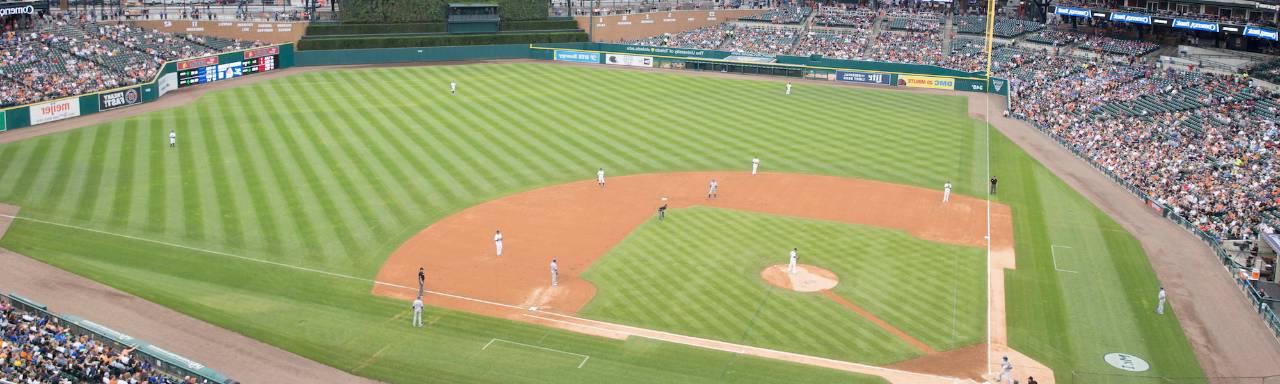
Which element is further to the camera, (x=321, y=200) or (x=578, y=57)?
(x=578, y=57)

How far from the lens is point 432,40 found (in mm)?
82875

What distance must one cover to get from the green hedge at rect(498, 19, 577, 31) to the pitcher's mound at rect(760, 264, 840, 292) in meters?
56.2

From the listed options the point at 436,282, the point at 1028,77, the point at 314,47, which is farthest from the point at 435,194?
the point at 1028,77

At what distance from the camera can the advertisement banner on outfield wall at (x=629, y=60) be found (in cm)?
8519

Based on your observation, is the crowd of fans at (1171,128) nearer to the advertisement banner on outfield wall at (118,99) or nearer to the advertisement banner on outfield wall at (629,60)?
the advertisement banner on outfield wall at (629,60)

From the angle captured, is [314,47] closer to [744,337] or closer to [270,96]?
[270,96]

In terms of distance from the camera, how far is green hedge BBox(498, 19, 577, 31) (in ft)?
289

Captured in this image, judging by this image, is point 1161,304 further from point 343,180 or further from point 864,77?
point 864,77

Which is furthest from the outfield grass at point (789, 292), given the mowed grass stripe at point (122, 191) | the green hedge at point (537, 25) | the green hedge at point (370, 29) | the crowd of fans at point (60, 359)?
the green hedge at point (537, 25)

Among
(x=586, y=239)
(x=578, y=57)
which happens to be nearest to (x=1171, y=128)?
(x=586, y=239)

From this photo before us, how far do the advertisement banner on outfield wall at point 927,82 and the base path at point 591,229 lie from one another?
1218 inches

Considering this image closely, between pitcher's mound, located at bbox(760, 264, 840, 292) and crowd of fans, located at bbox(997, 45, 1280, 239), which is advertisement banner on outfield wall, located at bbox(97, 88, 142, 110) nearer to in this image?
pitcher's mound, located at bbox(760, 264, 840, 292)

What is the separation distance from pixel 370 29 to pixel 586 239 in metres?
48.9

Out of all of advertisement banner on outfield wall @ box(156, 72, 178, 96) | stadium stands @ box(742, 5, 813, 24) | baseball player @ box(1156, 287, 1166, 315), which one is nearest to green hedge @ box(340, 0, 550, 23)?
advertisement banner on outfield wall @ box(156, 72, 178, 96)
